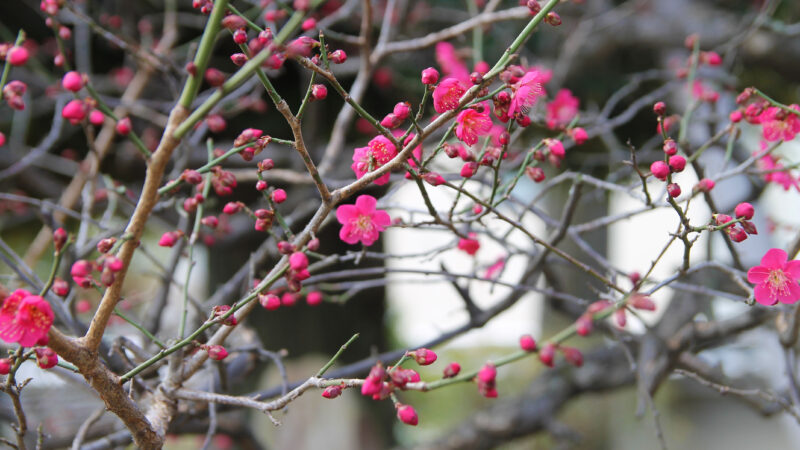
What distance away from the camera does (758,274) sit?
91 cm

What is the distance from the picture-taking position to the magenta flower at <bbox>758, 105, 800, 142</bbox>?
38.2 inches

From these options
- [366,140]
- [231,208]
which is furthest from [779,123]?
[366,140]

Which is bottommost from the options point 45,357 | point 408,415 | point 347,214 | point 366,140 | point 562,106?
point 408,415

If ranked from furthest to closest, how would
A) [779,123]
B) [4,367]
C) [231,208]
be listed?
[779,123], [231,208], [4,367]

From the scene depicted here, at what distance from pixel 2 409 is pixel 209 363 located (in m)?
0.46

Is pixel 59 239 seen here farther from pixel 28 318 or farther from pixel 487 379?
pixel 487 379

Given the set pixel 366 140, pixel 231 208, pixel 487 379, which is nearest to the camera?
pixel 487 379

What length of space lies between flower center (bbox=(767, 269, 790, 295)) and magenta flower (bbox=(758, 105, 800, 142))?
9.1 inches

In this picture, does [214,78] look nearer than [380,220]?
Yes

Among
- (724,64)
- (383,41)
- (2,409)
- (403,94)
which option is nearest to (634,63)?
(724,64)

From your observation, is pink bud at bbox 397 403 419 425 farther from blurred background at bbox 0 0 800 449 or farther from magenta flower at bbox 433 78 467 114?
blurred background at bbox 0 0 800 449

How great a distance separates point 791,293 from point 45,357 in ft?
3.08

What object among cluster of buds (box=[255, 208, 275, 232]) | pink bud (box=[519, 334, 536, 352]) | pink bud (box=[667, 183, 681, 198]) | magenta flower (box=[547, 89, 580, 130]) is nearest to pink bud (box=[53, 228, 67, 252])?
cluster of buds (box=[255, 208, 275, 232])

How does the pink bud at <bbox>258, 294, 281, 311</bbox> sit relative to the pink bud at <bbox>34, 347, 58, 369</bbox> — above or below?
above
